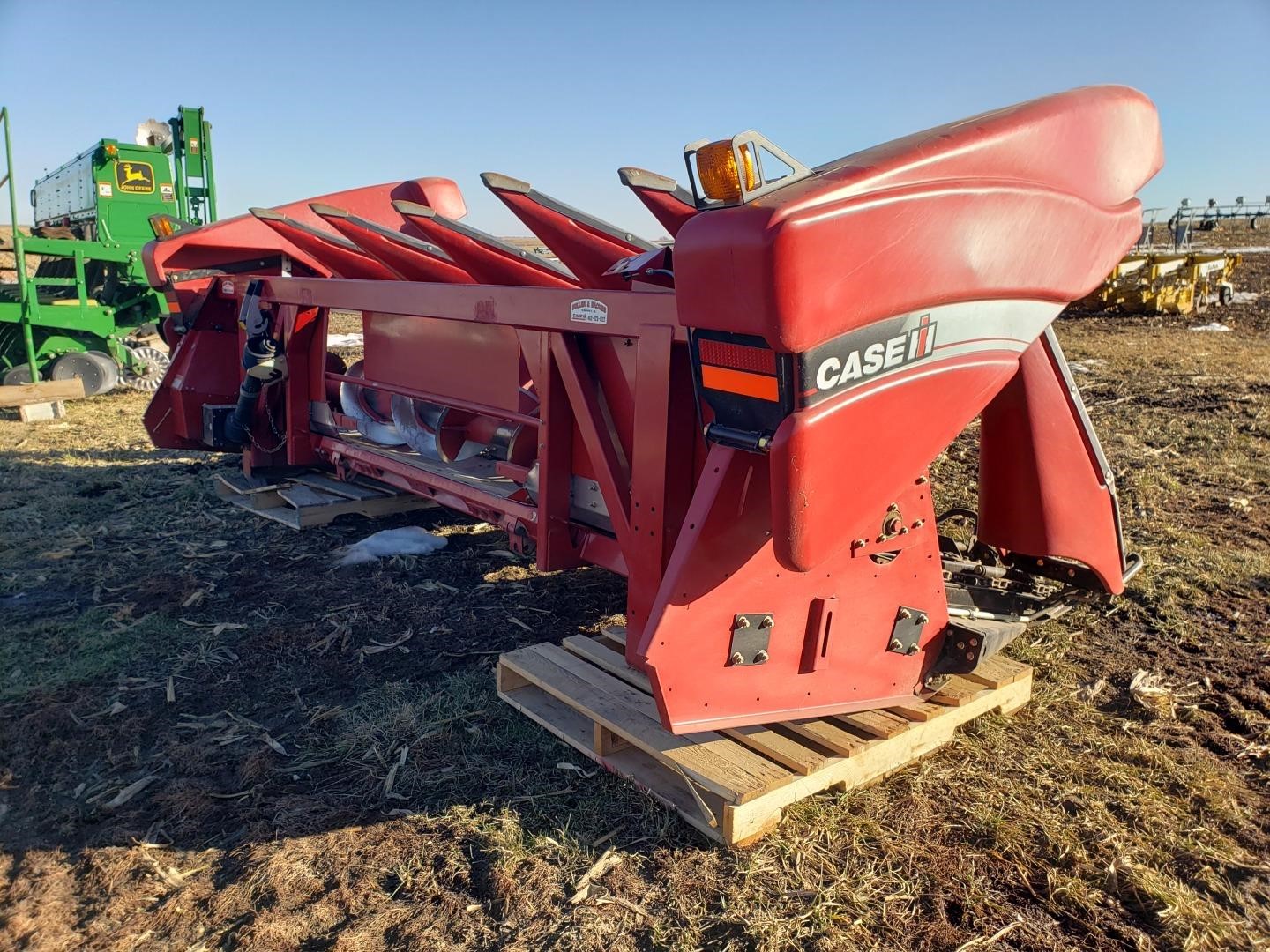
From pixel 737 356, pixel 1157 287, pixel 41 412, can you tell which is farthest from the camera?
pixel 1157 287

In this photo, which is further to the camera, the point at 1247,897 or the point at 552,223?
the point at 552,223

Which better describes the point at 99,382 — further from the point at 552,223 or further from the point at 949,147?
the point at 949,147

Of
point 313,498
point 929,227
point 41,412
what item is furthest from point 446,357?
point 41,412

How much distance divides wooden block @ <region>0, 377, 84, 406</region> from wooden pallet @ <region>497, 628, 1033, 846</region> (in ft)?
28.5

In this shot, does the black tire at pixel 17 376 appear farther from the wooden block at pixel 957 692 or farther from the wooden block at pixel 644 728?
the wooden block at pixel 957 692

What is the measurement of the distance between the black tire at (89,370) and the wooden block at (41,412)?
1080 millimetres

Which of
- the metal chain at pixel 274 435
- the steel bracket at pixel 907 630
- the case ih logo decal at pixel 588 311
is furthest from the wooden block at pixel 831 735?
the metal chain at pixel 274 435

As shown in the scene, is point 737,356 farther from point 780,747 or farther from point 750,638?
point 780,747

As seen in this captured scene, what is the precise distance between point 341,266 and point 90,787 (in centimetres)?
307

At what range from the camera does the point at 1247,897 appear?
2.39m

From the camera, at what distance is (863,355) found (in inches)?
84.7

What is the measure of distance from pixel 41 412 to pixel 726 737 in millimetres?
9220

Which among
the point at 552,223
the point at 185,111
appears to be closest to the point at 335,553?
the point at 552,223

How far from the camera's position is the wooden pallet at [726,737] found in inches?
102
